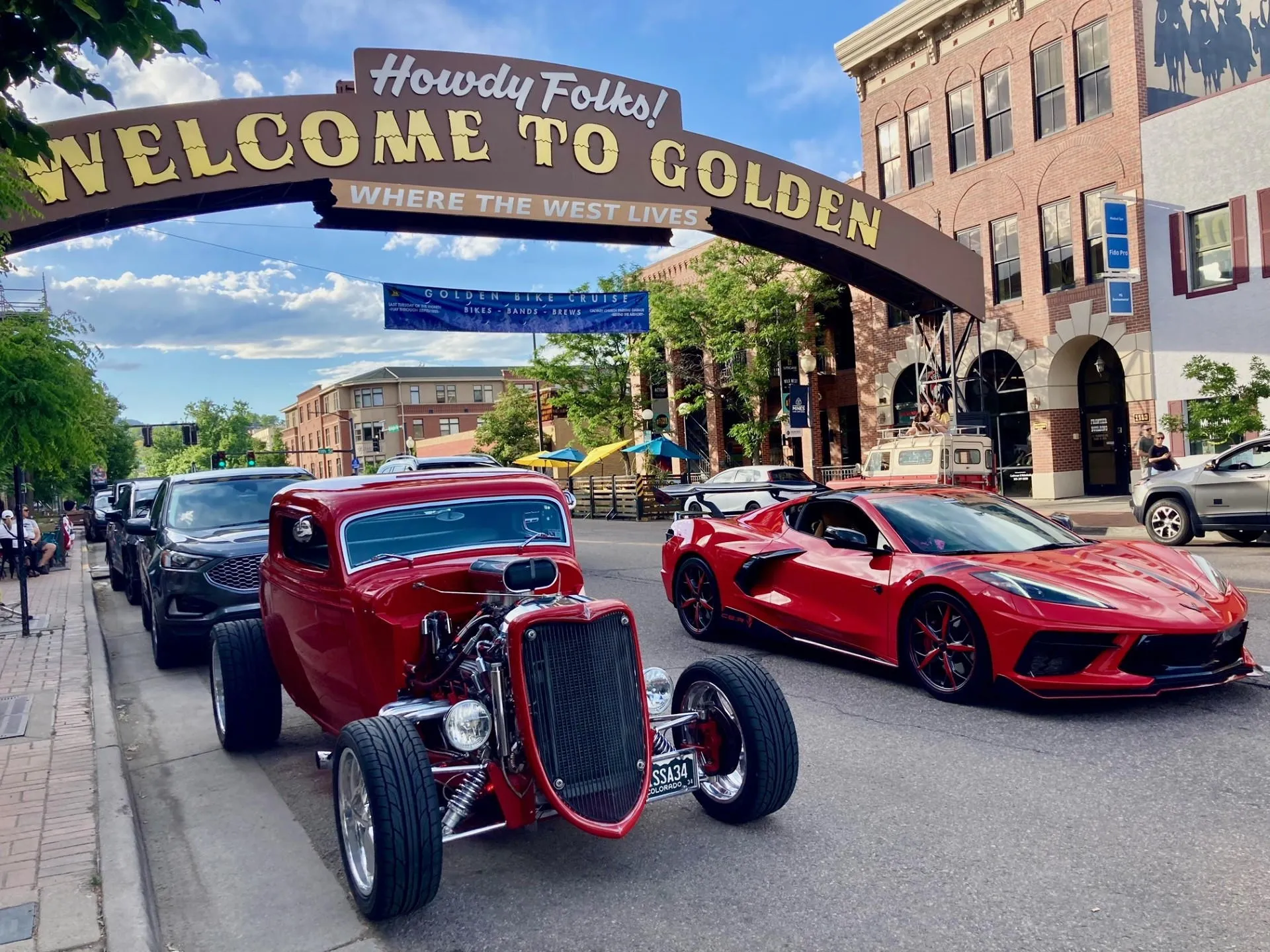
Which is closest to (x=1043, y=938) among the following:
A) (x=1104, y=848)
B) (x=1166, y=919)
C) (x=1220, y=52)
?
(x=1166, y=919)

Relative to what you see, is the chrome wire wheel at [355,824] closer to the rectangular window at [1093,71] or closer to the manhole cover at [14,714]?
the manhole cover at [14,714]

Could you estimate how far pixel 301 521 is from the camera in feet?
18.0

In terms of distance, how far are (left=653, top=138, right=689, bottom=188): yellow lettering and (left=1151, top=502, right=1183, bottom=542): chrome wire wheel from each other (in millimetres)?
10178

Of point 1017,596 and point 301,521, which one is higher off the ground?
point 301,521

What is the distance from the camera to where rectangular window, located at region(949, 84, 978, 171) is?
26.8m

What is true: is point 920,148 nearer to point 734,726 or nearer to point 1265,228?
point 1265,228

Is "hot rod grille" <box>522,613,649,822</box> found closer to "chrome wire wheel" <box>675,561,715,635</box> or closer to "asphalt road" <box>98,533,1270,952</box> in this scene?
"asphalt road" <box>98,533,1270,952</box>

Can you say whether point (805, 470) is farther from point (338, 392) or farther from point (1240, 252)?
point (338, 392)

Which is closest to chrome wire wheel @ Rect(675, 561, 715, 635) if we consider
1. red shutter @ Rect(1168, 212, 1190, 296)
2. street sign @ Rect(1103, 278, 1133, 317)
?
street sign @ Rect(1103, 278, 1133, 317)

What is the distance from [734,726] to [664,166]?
1626 centimetres

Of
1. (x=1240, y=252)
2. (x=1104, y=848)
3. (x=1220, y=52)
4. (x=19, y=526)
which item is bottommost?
(x=1104, y=848)

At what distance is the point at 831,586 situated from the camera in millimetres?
7531

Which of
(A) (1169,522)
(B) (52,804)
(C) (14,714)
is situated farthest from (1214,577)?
(A) (1169,522)

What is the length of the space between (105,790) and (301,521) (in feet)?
5.88
